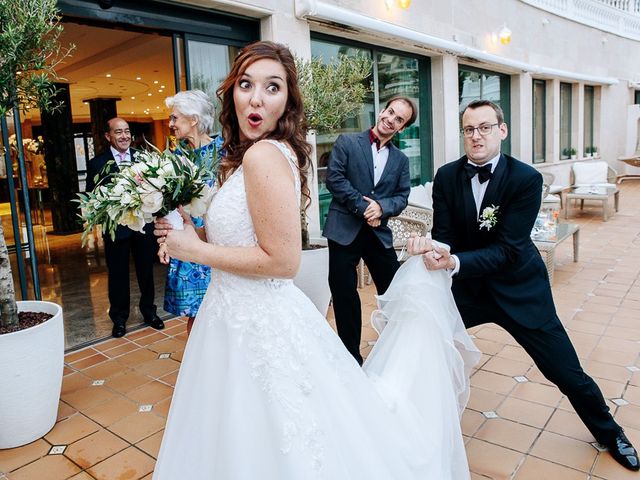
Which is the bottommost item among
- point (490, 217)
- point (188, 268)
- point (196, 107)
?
point (188, 268)

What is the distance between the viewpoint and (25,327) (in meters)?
2.93

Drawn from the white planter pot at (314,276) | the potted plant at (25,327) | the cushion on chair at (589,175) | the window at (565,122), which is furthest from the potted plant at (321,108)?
the window at (565,122)

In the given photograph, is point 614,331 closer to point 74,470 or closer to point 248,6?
point 74,470

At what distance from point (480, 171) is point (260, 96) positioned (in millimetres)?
1340

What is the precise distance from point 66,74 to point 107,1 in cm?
749

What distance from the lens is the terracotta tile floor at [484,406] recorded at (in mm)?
2617

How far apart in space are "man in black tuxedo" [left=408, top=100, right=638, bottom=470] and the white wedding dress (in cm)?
83

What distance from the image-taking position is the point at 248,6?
17.0 feet

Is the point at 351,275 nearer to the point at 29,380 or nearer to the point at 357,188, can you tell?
the point at 357,188

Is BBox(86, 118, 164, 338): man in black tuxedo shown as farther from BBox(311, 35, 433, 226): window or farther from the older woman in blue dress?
BBox(311, 35, 433, 226): window

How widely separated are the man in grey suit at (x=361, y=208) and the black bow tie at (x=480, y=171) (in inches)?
41.7

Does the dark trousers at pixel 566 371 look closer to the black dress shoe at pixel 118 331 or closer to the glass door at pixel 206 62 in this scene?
the black dress shoe at pixel 118 331

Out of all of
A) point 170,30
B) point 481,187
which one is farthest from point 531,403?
point 170,30

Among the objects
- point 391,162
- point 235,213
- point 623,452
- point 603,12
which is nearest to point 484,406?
point 623,452
